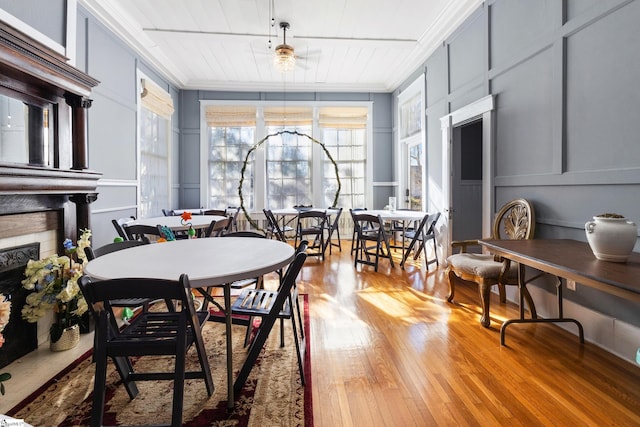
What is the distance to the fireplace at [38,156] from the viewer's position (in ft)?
7.11

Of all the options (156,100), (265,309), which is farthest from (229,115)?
(265,309)

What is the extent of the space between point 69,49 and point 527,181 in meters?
4.46

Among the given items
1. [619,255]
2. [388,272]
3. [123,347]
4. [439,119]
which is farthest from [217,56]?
[619,255]

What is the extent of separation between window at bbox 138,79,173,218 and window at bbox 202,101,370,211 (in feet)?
3.02

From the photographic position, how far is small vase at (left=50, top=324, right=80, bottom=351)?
2.43m

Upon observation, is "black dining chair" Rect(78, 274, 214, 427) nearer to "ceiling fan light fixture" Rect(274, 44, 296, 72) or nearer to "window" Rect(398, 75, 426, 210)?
"ceiling fan light fixture" Rect(274, 44, 296, 72)

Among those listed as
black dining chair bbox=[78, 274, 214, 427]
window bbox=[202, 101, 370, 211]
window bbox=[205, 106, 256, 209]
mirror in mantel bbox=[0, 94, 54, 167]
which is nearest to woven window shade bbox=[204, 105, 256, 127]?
window bbox=[202, 101, 370, 211]

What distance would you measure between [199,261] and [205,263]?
0.07 meters

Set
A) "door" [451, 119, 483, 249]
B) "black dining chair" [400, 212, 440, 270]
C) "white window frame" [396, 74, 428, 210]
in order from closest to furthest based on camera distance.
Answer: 1. "black dining chair" [400, 212, 440, 270]
2. "door" [451, 119, 483, 249]
3. "white window frame" [396, 74, 428, 210]

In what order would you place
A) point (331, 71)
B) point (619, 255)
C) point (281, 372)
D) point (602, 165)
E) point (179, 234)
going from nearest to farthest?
point (619, 255), point (281, 372), point (602, 165), point (179, 234), point (331, 71)

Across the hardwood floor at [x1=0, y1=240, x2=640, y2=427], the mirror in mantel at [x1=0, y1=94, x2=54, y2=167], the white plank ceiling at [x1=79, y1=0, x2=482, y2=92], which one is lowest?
the hardwood floor at [x1=0, y1=240, x2=640, y2=427]

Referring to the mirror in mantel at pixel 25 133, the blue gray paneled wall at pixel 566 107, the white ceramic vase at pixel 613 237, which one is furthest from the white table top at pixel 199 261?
the blue gray paneled wall at pixel 566 107

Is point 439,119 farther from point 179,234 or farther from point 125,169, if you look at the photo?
point 125,169

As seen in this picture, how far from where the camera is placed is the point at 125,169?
15.5 feet
